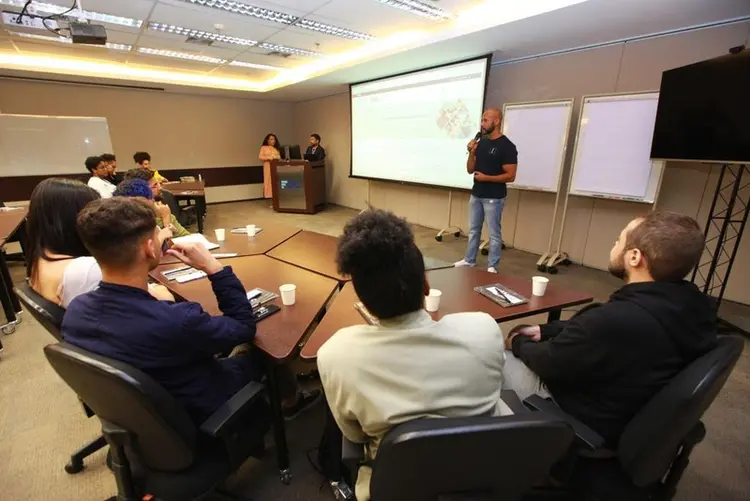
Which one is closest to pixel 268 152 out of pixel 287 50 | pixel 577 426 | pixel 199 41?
pixel 287 50

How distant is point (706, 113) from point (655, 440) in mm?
2790

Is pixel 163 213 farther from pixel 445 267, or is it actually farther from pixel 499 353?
pixel 499 353

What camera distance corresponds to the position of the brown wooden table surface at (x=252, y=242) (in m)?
2.30

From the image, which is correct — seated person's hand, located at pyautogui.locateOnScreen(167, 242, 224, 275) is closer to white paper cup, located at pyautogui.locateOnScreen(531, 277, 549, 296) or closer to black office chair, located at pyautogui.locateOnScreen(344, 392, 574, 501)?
black office chair, located at pyautogui.locateOnScreen(344, 392, 574, 501)

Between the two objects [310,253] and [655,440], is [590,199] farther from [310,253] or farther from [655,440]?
[655,440]

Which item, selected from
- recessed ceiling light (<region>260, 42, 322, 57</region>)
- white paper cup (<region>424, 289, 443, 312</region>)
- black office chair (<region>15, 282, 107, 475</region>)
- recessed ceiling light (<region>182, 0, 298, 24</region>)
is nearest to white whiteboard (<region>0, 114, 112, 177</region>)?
recessed ceiling light (<region>260, 42, 322, 57</region>)

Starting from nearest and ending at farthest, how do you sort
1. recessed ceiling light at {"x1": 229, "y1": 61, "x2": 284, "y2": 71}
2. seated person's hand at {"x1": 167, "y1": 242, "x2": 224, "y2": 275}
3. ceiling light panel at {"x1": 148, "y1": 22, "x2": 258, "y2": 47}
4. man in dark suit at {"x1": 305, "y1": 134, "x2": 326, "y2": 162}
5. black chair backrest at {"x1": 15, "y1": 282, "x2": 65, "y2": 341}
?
1. black chair backrest at {"x1": 15, "y1": 282, "x2": 65, "y2": 341}
2. seated person's hand at {"x1": 167, "y1": 242, "x2": 224, "y2": 275}
3. ceiling light panel at {"x1": 148, "y1": 22, "x2": 258, "y2": 47}
4. recessed ceiling light at {"x1": 229, "y1": 61, "x2": 284, "y2": 71}
5. man in dark suit at {"x1": 305, "y1": 134, "x2": 326, "y2": 162}

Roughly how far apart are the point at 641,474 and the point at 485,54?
4.42 m

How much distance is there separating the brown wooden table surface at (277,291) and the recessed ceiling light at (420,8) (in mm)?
2705

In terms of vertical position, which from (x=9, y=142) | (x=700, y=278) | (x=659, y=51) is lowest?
(x=700, y=278)

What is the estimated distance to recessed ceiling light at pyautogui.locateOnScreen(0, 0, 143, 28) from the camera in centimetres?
327

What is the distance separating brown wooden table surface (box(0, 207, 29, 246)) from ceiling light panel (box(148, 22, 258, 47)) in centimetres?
239

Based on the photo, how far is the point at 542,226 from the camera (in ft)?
14.8

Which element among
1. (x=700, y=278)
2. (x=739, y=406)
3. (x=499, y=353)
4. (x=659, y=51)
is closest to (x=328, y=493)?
(x=499, y=353)
